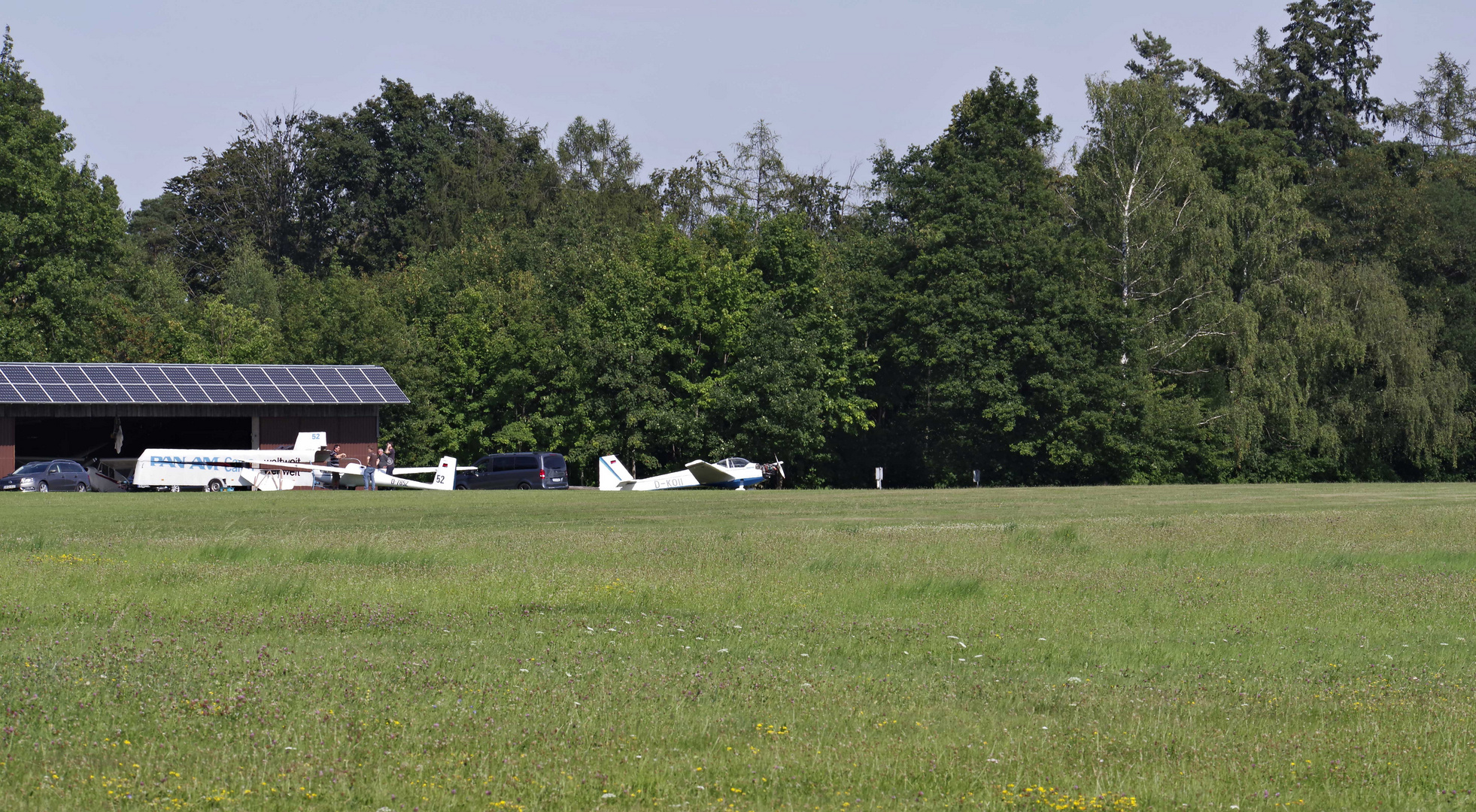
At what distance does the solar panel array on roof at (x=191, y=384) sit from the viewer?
52375 mm

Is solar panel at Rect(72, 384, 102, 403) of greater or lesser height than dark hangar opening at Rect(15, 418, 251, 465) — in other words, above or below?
above

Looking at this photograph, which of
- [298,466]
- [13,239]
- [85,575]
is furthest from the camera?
[13,239]

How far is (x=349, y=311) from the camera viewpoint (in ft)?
231

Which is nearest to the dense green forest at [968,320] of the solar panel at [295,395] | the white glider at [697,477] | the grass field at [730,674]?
the white glider at [697,477]

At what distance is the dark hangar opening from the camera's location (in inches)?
2478

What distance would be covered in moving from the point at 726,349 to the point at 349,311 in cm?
2105

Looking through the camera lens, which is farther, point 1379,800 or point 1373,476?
point 1373,476

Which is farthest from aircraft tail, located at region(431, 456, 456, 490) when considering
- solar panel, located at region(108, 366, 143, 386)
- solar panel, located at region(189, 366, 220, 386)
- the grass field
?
the grass field

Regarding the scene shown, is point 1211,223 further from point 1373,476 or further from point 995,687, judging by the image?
point 995,687

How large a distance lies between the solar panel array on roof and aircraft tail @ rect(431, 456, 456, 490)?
18.4ft

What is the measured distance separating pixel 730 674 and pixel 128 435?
6173 cm

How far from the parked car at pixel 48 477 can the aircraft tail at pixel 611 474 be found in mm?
20355

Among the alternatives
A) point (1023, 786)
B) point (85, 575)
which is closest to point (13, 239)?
point (85, 575)

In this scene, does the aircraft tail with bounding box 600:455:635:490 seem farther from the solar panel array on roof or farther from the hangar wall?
the hangar wall
